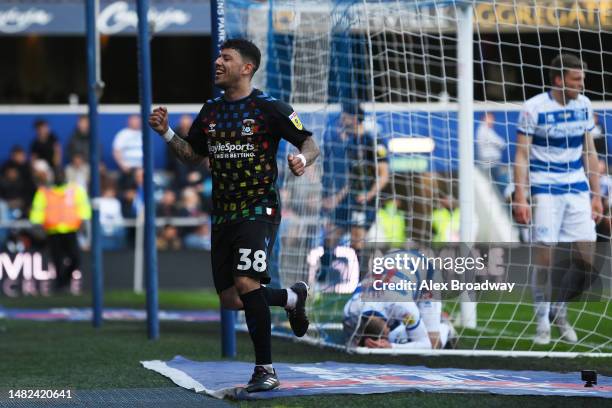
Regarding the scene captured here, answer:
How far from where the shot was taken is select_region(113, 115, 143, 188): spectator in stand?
2161 cm

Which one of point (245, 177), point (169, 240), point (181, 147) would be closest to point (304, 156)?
point (245, 177)

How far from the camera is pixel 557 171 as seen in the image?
33.2 feet

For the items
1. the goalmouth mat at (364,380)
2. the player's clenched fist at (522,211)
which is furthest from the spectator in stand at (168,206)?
the goalmouth mat at (364,380)

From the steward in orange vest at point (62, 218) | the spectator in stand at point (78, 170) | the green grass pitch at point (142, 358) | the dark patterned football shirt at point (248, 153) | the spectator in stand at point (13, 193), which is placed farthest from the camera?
the spectator in stand at point (78, 170)

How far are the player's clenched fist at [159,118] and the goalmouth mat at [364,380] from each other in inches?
55.3

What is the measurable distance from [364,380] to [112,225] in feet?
43.8

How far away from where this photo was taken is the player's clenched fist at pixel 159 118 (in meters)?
6.99

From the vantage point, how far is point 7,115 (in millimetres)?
22359

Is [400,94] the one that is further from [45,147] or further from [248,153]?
[45,147]

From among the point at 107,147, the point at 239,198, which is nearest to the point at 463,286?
the point at 239,198

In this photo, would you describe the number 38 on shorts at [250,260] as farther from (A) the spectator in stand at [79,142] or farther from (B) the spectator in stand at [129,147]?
(A) the spectator in stand at [79,142]

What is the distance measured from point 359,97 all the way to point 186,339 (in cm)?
244

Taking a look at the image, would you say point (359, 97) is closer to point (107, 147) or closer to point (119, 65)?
point (107, 147)

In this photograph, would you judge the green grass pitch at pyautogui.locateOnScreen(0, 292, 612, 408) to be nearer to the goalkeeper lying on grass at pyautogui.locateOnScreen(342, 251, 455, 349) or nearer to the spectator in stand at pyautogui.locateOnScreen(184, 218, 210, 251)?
the goalkeeper lying on grass at pyautogui.locateOnScreen(342, 251, 455, 349)
